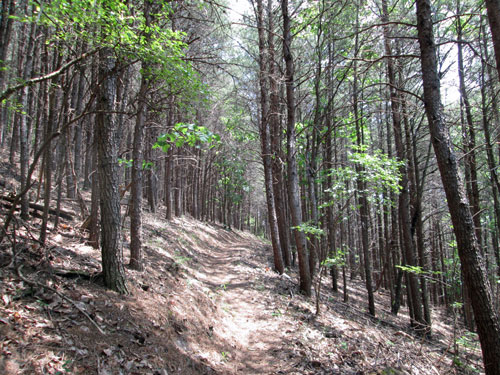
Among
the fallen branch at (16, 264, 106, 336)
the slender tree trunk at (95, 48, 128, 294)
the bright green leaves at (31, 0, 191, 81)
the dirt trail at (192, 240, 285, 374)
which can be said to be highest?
the bright green leaves at (31, 0, 191, 81)

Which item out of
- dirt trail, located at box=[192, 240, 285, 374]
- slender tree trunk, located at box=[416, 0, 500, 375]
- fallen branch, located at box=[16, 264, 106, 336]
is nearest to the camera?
fallen branch, located at box=[16, 264, 106, 336]

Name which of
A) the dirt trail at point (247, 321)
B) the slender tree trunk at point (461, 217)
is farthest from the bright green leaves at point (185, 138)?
the dirt trail at point (247, 321)

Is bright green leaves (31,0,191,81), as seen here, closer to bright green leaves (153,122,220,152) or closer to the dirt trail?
bright green leaves (153,122,220,152)

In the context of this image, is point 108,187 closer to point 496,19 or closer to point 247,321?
point 247,321

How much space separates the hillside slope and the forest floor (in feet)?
0.05

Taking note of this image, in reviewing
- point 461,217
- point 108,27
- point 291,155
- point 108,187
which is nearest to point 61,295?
point 108,187

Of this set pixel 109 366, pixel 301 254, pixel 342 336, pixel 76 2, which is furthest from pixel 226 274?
pixel 76 2

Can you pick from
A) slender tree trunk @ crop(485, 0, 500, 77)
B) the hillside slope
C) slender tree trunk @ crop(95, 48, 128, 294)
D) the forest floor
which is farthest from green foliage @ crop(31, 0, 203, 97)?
slender tree trunk @ crop(485, 0, 500, 77)

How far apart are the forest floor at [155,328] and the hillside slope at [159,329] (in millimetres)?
14

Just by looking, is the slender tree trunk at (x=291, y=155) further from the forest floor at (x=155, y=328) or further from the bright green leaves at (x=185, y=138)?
the bright green leaves at (x=185, y=138)

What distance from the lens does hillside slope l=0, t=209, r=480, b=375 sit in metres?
3.14

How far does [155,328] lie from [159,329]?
0.09 meters

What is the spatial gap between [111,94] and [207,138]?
225 centimetres

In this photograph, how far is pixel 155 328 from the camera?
4445 mm
